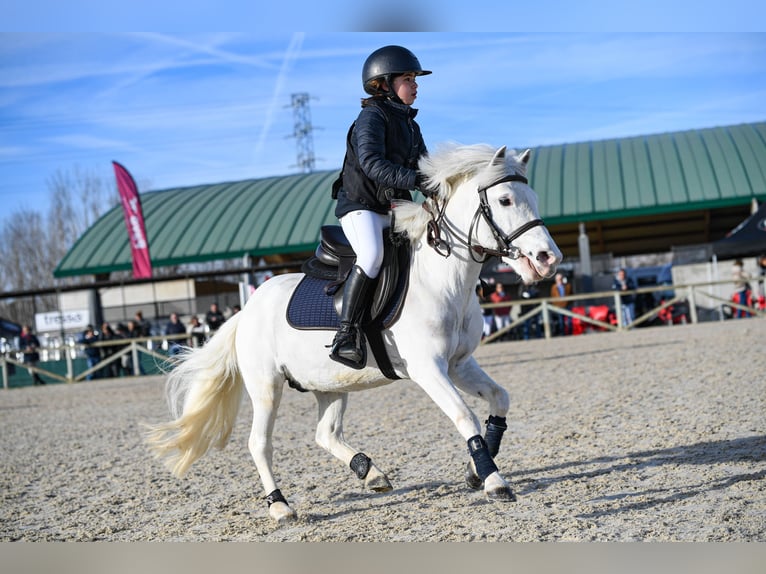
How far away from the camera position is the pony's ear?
398 cm

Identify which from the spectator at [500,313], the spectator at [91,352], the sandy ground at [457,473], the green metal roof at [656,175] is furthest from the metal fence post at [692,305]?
the spectator at [91,352]

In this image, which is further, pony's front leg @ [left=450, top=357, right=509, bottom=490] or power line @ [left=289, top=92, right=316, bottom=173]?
power line @ [left=289, top=92, right=316, bottom=173]

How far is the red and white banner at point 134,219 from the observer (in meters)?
23.9

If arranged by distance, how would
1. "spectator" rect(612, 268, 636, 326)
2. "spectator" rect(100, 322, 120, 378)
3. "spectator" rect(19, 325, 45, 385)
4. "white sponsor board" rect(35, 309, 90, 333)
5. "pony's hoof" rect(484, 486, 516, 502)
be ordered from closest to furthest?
1. "pony's hoof" rect(484, 486, 516, 502)
2. "spectator" rect(612, 268, 636, 326)
3. "spectator" rect(100, 322, 120, 378)
4. "spectator" rect(19, 325, 45, 385)
5. "white sponsor board" rect(35, 309, 90, 333)

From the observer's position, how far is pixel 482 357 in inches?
621

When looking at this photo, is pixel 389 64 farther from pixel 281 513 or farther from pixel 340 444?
pixel 281 513

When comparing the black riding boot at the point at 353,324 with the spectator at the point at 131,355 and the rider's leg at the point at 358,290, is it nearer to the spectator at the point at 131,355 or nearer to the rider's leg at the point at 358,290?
the rider's leg at the point at 358,290

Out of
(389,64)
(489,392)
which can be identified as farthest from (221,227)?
(489,392)

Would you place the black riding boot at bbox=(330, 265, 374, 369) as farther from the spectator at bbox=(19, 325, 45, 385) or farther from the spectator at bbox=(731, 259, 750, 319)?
the spectator at bbox=(19, 325, 45, 385)

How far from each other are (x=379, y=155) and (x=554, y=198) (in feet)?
75.8

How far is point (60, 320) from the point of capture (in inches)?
1080

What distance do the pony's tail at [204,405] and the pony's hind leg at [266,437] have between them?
39cm

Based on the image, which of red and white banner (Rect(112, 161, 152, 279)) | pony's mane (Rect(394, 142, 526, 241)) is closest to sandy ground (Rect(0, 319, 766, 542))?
pony's mane (Rect(394, 142, 526, 241))

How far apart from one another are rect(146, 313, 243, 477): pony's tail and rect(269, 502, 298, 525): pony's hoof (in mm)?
1017
